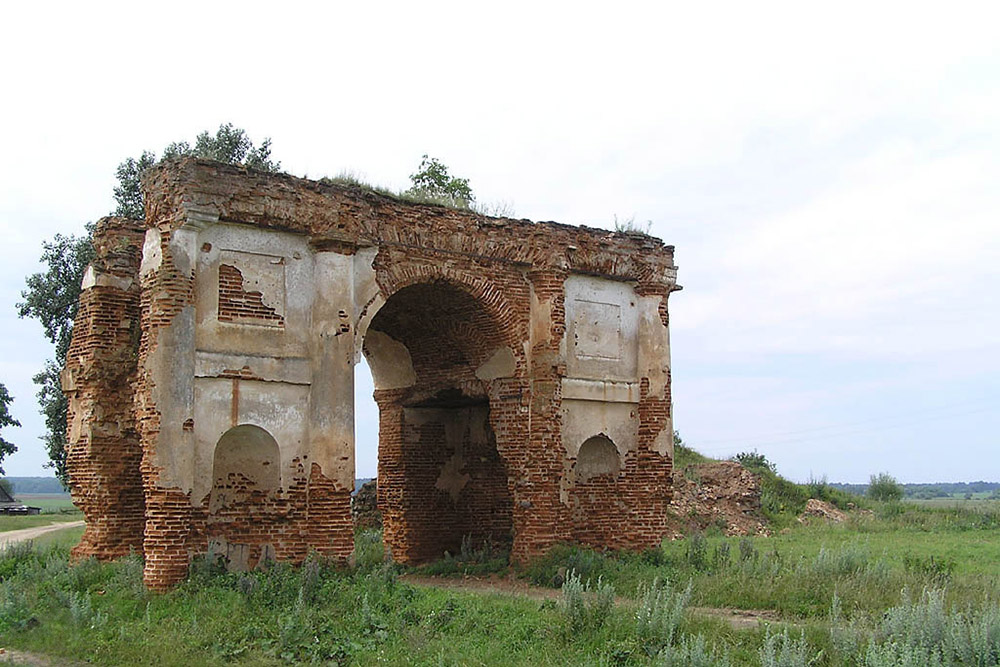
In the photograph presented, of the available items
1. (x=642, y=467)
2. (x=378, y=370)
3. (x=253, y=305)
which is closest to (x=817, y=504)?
(x=642, y=467)

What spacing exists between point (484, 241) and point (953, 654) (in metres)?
8.46

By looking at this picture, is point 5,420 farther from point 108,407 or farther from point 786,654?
point 786,654

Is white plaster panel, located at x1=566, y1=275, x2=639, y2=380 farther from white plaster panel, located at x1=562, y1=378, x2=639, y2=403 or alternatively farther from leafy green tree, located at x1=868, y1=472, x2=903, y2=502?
leafy green tree, located at x1=868, y1=472, x2=903, y2=502

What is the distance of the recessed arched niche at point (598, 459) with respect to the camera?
15.7 m

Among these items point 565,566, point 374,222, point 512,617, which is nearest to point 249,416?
point 374,222

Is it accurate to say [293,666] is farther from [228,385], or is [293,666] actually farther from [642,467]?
[642,467]

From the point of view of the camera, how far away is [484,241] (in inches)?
579

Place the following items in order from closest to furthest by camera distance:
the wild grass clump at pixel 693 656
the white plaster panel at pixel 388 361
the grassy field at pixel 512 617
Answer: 1. the wild grass clump at pixel 693 656
2. the grassy field at pixel 512 617
3. the white plaster panel at pixel 388 361

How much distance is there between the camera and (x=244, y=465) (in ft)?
41.2

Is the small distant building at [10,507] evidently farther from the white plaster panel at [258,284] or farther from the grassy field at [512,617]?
the white plaster panel at [258,284]

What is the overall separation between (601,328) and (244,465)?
5958 mm

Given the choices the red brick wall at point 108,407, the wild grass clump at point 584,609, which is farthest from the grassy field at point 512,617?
the red brick wall at point 108,407

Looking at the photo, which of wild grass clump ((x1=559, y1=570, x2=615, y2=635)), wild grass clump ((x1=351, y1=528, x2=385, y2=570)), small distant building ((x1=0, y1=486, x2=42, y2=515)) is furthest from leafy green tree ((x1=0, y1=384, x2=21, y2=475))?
wild grass clump ((x1=559, y1=570, x2=615, y2=635))

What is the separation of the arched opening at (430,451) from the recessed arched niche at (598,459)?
144cm
